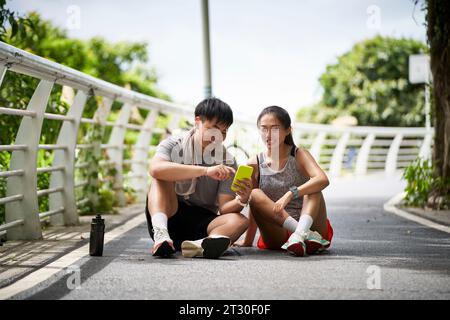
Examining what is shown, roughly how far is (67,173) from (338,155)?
14.8 meters

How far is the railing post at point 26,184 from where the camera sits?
6.88 metres

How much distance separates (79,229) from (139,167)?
4.14 metres

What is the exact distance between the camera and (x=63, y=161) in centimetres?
815

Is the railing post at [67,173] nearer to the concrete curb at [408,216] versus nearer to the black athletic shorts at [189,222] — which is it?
the black athletic shorts at [189,222]

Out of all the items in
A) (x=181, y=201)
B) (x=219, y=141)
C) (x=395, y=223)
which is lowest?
(x=395, y=223)

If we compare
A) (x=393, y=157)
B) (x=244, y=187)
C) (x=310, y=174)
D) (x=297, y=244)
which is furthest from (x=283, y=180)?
(x=393, y=157)

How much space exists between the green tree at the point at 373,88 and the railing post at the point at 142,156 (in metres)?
27.7

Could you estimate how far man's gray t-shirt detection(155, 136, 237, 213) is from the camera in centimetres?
619

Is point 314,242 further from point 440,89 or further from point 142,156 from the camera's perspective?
point 142,156

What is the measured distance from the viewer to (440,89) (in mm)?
10398

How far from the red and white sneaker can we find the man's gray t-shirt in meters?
0.59
